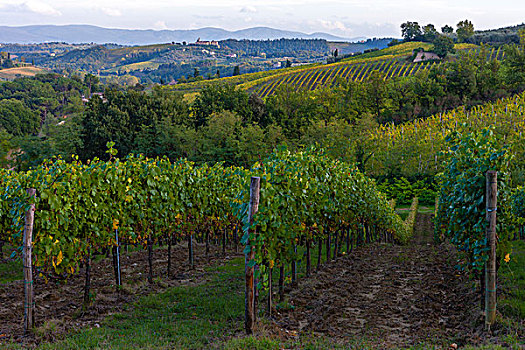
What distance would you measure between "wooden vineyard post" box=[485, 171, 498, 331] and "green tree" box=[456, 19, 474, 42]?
143324mm

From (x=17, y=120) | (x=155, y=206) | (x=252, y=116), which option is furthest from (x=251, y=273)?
(x=17, y=120)

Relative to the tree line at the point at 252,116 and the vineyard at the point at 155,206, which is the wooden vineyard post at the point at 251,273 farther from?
the tree line at the point at 252,116

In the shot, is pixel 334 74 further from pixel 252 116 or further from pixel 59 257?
pixel 59 257

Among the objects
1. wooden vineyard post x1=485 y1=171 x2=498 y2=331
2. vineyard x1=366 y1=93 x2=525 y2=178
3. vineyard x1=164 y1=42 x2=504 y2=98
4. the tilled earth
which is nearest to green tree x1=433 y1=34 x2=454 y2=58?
vineyard x1=164 y1=42 x2=504 y2=98

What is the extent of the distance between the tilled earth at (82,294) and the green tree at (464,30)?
14055 cm

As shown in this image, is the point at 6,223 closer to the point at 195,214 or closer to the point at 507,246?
the point at 195,214

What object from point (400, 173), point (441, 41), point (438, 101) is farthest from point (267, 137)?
point (441, 41)

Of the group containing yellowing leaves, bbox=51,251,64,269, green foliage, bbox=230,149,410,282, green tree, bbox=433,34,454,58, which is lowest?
yellowing leaves, bbox=51,251,64,269

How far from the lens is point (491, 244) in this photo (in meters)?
6.52

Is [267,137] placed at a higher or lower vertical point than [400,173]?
higher

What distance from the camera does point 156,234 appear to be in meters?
11.2

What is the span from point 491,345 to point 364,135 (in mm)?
46622

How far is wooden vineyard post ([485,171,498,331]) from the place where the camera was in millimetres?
6371

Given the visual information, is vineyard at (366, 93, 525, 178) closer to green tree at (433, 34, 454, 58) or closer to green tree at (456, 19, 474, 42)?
green tree at (433, 34, 454, 58)
